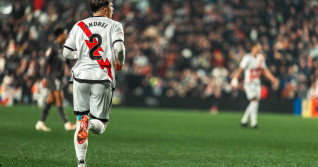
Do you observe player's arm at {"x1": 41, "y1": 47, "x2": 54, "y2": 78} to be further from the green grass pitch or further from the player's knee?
the green grass pitch

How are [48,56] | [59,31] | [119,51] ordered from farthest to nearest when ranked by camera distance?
[48,56] → [59,31] → [119,51]

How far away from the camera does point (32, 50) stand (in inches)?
1222

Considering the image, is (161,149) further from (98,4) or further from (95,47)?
(98,4)

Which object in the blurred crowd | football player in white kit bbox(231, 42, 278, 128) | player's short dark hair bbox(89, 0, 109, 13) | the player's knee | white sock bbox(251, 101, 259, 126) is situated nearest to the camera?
player's short dark hair bbox(89, 0, 109, 13)

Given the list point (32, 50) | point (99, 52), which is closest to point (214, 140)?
point (99, 52)

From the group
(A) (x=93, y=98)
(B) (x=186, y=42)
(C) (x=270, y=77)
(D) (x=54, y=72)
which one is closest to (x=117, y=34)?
(A) (x=93, y=98)

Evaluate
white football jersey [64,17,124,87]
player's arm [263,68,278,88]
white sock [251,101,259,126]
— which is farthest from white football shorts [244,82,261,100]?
white football jersey [64,17,124,87]

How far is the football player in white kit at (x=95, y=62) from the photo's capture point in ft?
22.3

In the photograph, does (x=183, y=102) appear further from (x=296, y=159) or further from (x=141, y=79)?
(x=296, y=159)

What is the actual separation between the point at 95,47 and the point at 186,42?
25.4 metres

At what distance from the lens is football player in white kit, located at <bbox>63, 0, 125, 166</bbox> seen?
22.3ft

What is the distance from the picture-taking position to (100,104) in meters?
6.90

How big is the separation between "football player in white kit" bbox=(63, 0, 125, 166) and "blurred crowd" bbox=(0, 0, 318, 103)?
22676 millimetres

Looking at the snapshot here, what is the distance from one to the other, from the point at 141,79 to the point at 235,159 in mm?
21908
